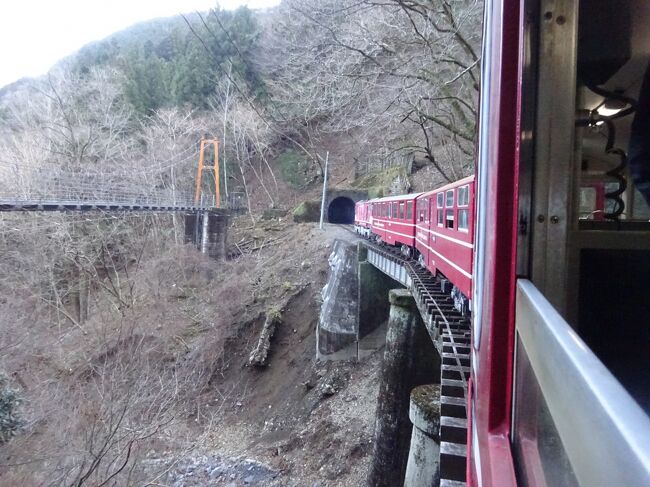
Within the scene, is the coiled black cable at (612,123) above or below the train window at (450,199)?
above

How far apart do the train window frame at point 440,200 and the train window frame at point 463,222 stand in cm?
127

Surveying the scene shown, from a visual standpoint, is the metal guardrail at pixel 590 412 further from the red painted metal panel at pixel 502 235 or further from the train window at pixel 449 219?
the train window at pixel 449 219

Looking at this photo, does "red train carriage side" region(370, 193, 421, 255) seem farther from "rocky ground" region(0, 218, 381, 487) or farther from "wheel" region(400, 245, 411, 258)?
"rocky ground" region(0, 218, 381, 487)

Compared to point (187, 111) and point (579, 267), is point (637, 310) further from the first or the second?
point (187, 111)

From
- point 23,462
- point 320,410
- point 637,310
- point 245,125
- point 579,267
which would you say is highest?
point 245,125

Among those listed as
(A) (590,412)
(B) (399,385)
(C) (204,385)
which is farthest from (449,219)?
(C) (204,385)

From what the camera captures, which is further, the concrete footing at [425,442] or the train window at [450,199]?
the train window at [450,199]

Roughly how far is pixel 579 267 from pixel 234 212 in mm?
34685

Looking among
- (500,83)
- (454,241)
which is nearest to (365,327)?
(454,241)

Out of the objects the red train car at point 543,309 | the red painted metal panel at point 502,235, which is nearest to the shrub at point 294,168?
the red train car at point 543,309

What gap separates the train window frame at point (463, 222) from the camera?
5777 millimetres

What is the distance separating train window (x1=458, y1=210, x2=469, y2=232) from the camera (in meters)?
5.79

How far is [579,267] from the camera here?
2258mm

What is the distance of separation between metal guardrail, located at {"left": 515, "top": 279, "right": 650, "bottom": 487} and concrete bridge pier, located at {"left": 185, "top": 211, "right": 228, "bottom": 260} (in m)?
29.8
